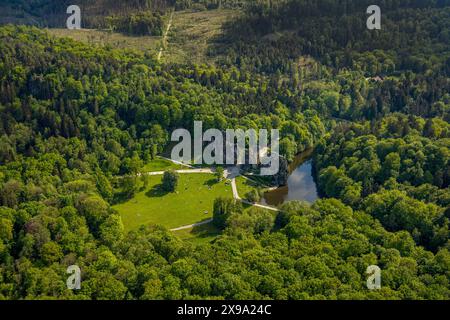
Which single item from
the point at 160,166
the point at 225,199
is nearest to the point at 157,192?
the point at 160,166

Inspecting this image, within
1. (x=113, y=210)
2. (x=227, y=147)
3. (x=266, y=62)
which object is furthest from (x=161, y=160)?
(x=266, y=62)

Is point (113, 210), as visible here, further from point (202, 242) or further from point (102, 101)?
point (102, 101)

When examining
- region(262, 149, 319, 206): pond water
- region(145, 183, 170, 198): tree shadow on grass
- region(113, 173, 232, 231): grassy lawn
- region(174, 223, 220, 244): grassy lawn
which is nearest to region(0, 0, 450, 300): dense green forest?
region(174, 223, 220, 244): grassy lawn

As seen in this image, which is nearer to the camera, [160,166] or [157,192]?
[157,192]

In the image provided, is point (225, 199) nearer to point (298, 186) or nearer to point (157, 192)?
point (157, 192)

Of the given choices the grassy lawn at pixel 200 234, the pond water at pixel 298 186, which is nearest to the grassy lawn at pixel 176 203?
the grassy lawn at pixel 200 234
